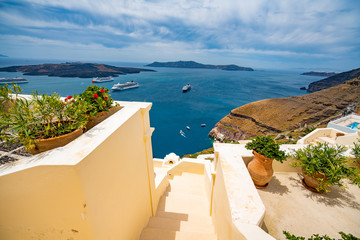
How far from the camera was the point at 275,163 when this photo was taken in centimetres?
402

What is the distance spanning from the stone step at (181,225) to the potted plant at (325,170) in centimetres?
293

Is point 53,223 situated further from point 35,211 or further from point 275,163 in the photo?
point 275,163

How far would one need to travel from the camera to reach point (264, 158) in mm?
3281

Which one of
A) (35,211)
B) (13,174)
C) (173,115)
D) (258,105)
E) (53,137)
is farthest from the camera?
(173,115)

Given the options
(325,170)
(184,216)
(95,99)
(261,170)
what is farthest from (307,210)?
(95,99)

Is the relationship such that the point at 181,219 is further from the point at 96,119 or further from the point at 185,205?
the point at 96,119

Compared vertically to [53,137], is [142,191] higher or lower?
lower

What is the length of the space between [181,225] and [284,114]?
166 feet

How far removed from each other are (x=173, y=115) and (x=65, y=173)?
51209 millimetres

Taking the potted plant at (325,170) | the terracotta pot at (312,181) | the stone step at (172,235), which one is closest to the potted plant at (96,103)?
the stone step at (172,235)

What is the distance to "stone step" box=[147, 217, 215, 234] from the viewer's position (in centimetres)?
418

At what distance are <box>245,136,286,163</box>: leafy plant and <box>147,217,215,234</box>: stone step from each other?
2757 mm

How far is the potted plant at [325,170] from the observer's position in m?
3.04

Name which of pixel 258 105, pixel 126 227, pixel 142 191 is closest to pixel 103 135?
pixel 126 227
